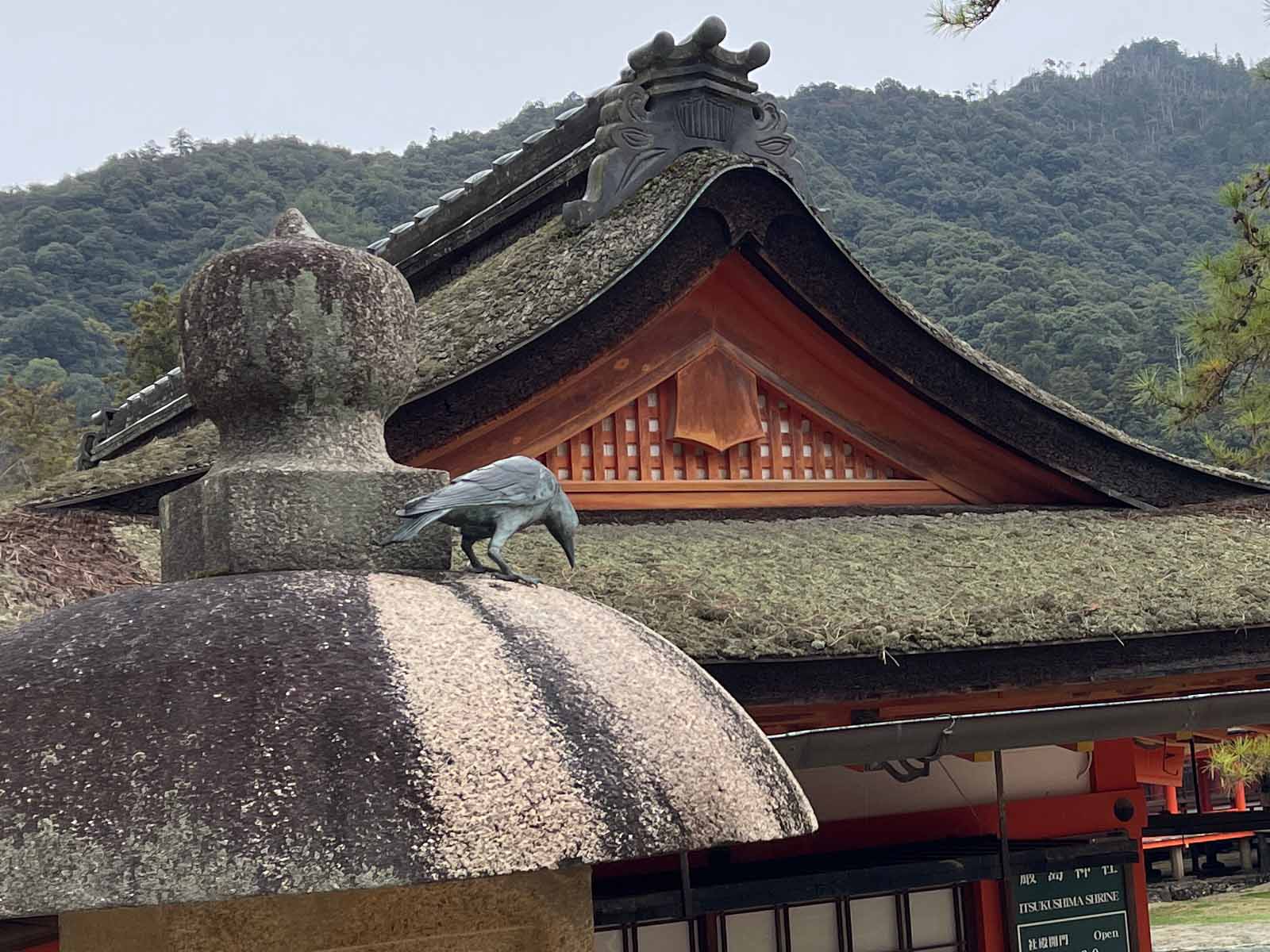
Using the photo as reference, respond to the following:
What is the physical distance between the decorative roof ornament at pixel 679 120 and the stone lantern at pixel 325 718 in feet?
12.7

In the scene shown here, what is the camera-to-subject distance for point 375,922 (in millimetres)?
2104

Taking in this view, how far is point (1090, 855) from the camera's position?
6641mm

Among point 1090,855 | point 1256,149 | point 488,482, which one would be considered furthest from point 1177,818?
point 1256,149

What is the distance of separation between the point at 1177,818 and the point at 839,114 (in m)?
54.7

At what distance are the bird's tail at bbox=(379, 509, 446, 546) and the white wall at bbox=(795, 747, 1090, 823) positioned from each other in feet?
14.0

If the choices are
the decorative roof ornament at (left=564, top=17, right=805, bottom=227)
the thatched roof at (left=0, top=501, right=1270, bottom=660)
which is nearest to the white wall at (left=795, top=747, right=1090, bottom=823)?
the thatched roof at (left=0, top=501, right=1270, bottom=660)

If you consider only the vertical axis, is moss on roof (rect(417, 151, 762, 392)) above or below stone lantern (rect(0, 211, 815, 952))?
above

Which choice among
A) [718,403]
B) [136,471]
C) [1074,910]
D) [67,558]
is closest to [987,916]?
[1074,910]

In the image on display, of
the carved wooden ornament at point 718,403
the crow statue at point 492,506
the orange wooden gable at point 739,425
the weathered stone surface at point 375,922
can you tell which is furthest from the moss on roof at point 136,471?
the weathered stone surface at point 375,922

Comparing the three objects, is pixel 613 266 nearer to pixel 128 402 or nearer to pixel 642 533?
pixel 642 533

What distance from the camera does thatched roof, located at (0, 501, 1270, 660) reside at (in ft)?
15.4

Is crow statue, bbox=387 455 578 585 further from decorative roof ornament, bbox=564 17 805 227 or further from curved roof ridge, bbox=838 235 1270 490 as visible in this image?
decorative roof ornament, bbox=564 17 805 227

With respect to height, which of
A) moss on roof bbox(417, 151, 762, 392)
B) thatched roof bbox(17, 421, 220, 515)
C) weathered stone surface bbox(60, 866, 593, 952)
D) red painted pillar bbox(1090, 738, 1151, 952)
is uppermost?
moss on roof bbox(417, 151, 762, 392)

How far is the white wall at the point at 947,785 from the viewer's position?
654 centimetres
